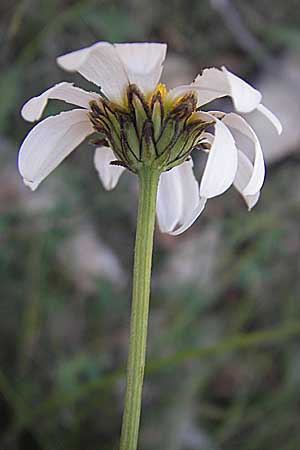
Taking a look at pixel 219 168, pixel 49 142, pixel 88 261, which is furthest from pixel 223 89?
pixel 88 261

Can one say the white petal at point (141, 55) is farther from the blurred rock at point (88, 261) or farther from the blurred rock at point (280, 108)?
the blurred rock at point (280, 108)

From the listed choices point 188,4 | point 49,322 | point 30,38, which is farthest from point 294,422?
point 188,4

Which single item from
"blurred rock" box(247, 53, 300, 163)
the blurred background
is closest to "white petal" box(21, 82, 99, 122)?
the blurred background

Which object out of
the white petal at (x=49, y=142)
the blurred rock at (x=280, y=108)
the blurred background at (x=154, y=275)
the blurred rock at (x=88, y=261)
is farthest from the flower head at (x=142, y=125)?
the blurred rock at (x=280, y=108)

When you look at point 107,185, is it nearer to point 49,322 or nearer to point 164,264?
point 49,322

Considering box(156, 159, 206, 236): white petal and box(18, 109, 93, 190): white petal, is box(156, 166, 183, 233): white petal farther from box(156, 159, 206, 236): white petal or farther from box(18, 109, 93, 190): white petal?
box(18, 109, 93, 190): white petal

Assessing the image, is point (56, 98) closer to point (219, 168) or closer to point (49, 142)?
point (49, 142)
